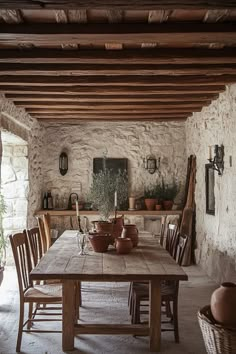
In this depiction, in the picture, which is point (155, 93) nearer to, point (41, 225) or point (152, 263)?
point (41, 225)

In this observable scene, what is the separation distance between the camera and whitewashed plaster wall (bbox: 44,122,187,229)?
7762 mm

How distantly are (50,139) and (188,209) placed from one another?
2.55 m

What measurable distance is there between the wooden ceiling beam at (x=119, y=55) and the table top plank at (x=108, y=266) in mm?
1573

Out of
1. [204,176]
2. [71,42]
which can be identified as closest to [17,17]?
[71,42]

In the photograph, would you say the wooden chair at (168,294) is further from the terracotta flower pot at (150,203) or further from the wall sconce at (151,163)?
the wall sconce at (151,163)

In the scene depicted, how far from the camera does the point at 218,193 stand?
18.8 feet

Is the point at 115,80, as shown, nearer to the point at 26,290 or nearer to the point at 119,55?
the point at 119,55

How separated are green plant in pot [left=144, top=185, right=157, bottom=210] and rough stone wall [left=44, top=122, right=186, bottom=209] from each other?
10 centimetres

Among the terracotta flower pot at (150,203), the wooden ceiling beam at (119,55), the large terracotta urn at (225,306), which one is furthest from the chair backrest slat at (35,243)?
the terracotta flower pot at (150,203)

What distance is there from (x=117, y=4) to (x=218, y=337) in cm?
189

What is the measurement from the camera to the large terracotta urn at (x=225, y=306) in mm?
2432

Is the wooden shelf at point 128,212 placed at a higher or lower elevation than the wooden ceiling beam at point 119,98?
lower

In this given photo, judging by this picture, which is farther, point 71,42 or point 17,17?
point 71,42

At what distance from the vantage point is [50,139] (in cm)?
783
